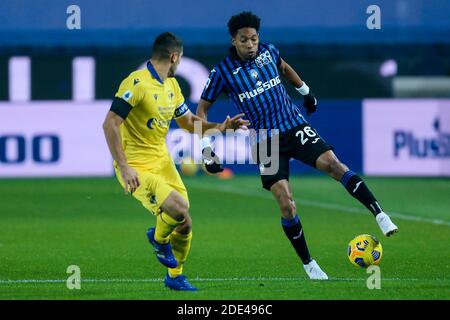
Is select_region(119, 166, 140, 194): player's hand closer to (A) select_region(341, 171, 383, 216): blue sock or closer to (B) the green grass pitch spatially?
(B) the green grass pitch

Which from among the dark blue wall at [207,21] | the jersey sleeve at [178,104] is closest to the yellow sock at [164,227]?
the jersey sleeve at [178,104]

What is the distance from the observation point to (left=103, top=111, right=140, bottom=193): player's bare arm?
8.24 metres

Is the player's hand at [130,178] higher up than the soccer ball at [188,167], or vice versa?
the player's hand at [130,178]

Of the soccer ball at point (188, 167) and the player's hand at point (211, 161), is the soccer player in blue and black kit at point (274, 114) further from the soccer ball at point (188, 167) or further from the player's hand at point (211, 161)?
the soccer ball at point (188, 167)

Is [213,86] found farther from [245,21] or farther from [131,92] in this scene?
[131,92]

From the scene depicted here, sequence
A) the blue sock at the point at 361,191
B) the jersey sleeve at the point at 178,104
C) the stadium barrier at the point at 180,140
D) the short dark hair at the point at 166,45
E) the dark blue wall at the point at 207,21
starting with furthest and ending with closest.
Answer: the dark blue wall at the point at 207,21, the stadium barrier at the point at 180,140, the blue sock at the point at 361,191, the jersey sleeve at the point at 178,104, the short dark hair at the point at 166,45

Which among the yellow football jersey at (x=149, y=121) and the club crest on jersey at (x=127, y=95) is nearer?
the club crest on jersey at (x=127, y=95)

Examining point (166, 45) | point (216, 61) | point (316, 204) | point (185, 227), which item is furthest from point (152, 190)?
point (216, 61)

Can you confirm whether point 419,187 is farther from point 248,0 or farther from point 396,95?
point 248,0

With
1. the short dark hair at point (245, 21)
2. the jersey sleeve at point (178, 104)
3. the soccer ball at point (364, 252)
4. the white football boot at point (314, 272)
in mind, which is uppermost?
the short dark hair at point (245, 21)

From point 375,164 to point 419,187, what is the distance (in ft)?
6.85

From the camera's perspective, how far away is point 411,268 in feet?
32.8

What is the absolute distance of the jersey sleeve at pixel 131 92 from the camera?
27.5 ft

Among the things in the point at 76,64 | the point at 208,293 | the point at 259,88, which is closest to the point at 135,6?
the point at 76,64
